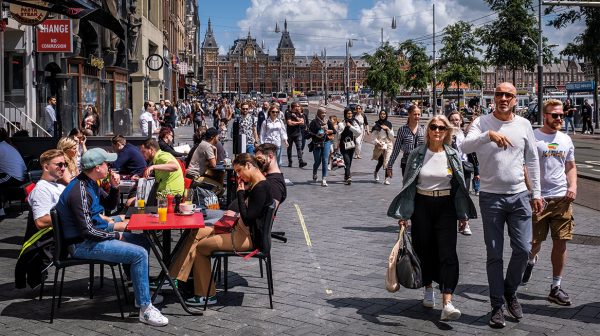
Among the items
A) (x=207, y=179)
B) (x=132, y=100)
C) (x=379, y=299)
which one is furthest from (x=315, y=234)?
(x=132, y=100)

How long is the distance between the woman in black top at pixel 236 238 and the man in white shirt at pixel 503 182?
1.85m

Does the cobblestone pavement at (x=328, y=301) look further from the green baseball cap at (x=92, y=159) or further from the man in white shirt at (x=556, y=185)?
the green baseball cap at (x=92, y=159)

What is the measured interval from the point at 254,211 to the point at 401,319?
1561 mm

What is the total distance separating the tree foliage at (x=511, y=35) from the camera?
44844 mm

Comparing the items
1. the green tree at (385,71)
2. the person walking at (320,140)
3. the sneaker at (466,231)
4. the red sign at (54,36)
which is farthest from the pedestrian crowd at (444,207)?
the green tree at (385,71)

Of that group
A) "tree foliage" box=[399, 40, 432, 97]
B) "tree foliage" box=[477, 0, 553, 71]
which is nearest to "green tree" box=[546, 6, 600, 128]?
"tree foliage" box=[477, 0, 553, 71]

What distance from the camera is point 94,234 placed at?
239 inches

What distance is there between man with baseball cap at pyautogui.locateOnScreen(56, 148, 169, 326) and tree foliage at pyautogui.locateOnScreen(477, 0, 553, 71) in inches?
1634

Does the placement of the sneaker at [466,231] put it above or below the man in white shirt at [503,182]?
below

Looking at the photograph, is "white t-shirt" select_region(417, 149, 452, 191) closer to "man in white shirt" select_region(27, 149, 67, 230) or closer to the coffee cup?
the coffee cup

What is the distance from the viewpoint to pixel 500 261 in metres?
6.04

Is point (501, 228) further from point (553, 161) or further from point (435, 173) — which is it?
point (553, 161)

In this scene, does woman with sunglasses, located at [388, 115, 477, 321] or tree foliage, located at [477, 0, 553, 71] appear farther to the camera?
tree foliage, located at [477, 0, 553, 71]

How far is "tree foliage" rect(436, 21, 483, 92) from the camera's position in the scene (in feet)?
166
